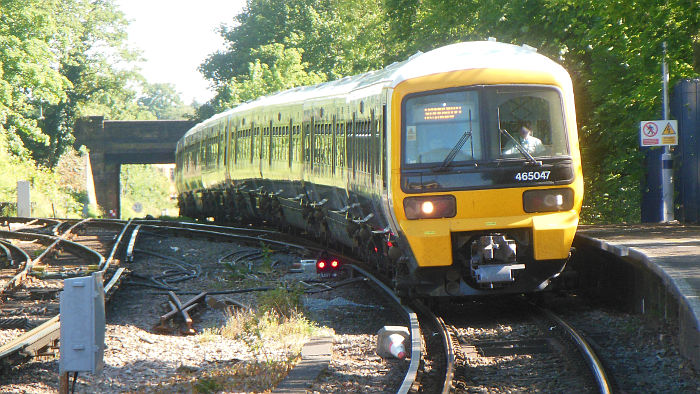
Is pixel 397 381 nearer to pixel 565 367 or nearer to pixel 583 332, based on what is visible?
pixel 565 367

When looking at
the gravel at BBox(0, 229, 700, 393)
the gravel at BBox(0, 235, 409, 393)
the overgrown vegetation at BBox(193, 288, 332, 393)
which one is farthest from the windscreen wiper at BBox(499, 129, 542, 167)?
the overgrown vegetation at BBox(193, 288, 332, 393)

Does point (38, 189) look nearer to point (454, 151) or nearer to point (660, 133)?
point (660, 133)

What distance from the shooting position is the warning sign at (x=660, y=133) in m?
16.2

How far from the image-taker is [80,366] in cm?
664

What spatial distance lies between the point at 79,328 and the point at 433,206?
4.58m

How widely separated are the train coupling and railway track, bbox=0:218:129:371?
4276 mm

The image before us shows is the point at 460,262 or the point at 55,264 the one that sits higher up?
the point at 460,262

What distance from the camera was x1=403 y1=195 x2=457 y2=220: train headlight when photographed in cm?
1024

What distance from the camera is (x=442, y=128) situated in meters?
10.3

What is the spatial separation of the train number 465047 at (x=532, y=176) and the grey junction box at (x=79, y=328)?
16.9ft

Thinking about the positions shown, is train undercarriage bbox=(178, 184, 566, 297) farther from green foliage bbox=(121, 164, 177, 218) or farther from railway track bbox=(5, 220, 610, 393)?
green foliage bbox=(121, 164, 177, 218)

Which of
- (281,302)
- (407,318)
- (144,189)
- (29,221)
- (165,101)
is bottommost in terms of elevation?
Result: (407,318)

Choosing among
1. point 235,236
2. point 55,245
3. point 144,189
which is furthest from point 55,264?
point 144,189

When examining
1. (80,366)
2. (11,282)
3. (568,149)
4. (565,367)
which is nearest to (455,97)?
(568,149)
